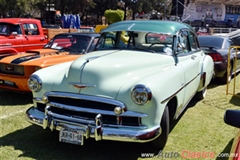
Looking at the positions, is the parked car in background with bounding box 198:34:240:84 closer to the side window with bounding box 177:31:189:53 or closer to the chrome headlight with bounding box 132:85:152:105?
the side window with bounding box 177:31:189:53

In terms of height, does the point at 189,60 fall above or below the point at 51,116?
above

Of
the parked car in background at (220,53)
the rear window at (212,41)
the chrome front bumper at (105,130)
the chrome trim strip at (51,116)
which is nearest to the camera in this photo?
the chrome front bumper at (105,130)

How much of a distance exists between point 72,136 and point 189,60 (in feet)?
8.51

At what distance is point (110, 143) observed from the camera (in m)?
3.97

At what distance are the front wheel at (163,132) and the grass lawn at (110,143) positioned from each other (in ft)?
0.39

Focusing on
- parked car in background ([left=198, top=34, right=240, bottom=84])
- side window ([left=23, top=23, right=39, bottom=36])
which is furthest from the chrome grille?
side window ([left=23, top=23, right=39, bottom=36])

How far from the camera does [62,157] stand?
3576 millimetres

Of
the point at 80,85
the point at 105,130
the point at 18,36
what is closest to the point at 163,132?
Result: the point at 105,130

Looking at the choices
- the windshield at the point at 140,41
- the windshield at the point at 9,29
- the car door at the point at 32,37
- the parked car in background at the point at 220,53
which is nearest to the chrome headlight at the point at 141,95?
the windshield at the point at 140,41

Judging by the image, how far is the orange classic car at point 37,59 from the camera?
5.71m

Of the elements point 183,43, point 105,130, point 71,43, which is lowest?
point 105,130

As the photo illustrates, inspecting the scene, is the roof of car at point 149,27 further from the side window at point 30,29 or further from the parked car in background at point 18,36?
the side window at point 30,29

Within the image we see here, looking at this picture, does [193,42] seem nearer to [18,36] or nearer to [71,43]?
[71,43]

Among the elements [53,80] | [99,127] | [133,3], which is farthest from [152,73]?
[133,3]
